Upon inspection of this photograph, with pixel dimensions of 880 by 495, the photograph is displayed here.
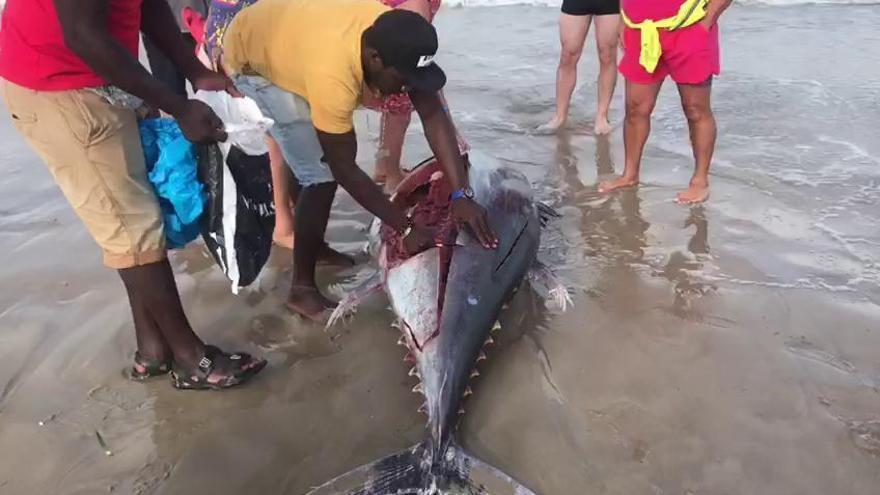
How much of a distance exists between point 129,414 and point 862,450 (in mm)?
2707

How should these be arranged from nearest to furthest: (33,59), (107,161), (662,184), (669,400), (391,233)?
1. (33,59)
2. (107,161)
3. (669,400)
4. (391,233)
5. (662,184)

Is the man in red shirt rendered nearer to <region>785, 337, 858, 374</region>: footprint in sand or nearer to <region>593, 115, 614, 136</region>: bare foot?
<region>785, 337, 858, 374</region>: footprint in sand

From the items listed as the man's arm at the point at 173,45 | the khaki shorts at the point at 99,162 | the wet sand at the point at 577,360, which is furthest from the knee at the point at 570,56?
the khaki shorts at the point at 99,162

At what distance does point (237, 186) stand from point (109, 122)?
505 mm

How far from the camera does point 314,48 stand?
2.74m

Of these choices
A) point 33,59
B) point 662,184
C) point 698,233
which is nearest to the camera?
point 33,59

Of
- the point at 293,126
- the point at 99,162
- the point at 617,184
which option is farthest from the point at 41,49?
the point at 617,184

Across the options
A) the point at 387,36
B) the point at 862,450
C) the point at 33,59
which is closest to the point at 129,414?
the point at 33,59

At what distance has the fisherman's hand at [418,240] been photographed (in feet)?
Result: 10.3

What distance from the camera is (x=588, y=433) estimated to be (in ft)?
8.80

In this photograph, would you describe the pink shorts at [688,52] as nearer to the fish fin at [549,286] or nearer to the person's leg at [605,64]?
the person's leg at [605,64]

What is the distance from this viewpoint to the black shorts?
18.2 feet

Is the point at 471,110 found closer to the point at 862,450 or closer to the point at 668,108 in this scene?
the point at 668,108

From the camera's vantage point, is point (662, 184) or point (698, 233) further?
point (662, 184)
